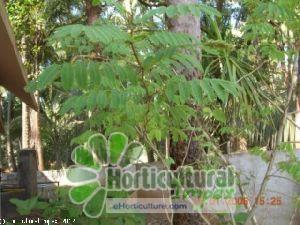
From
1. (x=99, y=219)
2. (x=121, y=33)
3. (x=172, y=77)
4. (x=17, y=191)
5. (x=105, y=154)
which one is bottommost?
(x=17, y=191)

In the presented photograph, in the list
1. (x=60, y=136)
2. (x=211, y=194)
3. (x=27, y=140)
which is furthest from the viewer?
(x=60, y=136)

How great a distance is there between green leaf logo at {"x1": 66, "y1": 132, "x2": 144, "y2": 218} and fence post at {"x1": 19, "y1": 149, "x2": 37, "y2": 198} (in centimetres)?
657

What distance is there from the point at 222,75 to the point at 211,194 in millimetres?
1183

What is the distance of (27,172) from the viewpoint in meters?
10.8

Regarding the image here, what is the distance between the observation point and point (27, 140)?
20.0 metres

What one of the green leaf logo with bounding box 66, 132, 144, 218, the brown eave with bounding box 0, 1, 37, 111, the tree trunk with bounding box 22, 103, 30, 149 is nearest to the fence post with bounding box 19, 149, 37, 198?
the brown eave with bounding box 0, 1, 37, 111

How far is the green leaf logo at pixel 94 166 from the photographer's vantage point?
4137mm

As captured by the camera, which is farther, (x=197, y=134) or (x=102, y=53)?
(x=197, y=134)

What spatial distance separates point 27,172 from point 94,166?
6900mm

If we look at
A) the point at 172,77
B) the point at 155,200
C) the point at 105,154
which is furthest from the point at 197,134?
the point at 155,200

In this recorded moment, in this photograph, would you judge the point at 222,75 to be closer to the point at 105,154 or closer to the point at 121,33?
the point at 105,154

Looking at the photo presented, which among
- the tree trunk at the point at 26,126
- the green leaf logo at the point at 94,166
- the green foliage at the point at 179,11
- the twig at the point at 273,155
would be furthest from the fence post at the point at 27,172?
the tree trunk at the point at 26,126

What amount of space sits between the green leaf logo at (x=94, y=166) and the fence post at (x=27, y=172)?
657 cm

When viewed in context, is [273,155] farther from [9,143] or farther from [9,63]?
[9,143]
